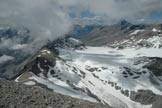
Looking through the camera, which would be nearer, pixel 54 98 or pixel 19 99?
pixel 19 99

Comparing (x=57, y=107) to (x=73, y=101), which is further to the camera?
(x=73, y=101)

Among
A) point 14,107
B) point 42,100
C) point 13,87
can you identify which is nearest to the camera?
point 14,107

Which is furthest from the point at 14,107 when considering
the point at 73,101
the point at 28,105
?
the point at 73,101

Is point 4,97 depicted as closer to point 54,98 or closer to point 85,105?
point 54,98

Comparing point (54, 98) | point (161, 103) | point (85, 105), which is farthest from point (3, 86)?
point (161, 103)

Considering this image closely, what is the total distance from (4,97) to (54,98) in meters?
7.42

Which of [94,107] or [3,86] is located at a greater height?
[3,86]

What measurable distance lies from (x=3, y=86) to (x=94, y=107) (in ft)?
45.1

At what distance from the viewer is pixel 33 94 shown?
46.1 m

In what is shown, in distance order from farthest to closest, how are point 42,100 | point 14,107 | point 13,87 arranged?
point 13,87
point 42,100
point 14,107

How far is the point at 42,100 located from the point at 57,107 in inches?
106

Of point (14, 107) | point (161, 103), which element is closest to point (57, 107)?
point (14, 107)

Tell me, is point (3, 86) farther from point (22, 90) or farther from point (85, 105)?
point (85, 105)

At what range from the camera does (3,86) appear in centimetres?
4703
